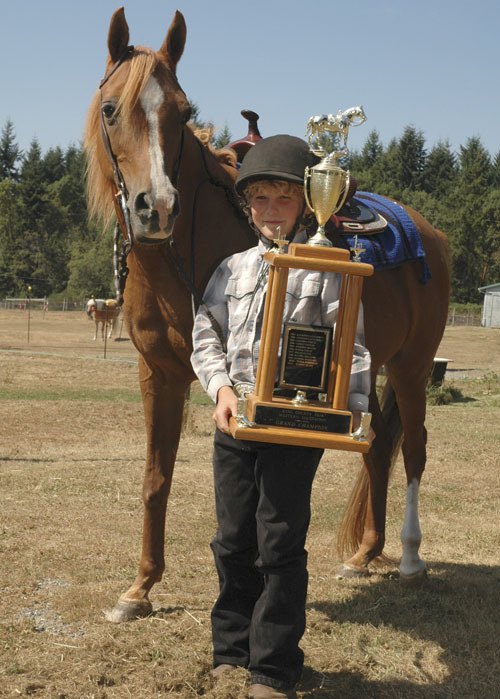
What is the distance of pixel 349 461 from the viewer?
7.59 meters

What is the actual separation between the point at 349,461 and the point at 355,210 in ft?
12.7

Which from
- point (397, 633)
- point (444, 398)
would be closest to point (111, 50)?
point (397, 633)

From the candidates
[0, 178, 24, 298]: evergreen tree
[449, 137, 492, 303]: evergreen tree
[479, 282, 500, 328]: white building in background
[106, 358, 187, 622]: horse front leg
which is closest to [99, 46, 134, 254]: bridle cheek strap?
[106, 358, 187, 622]: horse front leg

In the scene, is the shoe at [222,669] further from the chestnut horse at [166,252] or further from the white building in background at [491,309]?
the white building in background at [491,309]

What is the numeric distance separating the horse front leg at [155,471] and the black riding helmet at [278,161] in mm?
1214

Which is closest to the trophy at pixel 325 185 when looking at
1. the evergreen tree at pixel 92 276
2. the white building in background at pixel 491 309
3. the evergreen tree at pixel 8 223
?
the white building in background at pixel 491 309

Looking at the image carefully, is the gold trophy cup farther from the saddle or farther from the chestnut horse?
the saddle

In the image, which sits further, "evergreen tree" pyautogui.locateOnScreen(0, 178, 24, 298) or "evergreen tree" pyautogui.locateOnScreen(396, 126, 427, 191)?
"evergreen tree" pyautogui.locateOnScreen(396, 126, 427, 191)

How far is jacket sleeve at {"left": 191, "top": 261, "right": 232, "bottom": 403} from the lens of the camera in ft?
9.19

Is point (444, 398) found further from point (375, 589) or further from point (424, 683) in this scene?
point (424, 683)

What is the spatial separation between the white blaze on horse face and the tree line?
47.8 meters

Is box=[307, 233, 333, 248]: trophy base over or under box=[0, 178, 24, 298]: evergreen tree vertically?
under

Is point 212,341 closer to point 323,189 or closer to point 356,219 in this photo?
point 323,189

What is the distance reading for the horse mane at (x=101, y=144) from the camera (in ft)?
10.3
